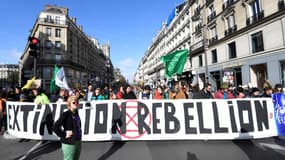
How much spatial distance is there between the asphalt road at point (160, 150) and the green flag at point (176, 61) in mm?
4847

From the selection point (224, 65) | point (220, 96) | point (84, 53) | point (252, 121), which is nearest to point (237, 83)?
point (224, 65)

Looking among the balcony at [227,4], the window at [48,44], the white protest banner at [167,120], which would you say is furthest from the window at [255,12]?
the window at [48,44]

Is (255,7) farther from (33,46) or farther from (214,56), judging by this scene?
(33,46)

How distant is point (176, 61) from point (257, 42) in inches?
481

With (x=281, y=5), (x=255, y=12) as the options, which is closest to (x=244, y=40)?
(x=255, y=12)

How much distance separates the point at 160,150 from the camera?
475 cm

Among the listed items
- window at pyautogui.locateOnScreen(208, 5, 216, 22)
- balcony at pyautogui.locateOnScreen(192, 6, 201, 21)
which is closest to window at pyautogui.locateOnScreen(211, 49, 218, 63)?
window at pyautogui.locateOnScreen(208, 5, 216, 22)

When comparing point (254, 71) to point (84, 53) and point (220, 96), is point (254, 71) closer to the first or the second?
point (220, 96)

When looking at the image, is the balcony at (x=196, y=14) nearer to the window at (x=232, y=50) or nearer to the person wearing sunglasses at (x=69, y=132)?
the window at (x=232, y=50)

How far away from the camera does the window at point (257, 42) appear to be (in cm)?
1650

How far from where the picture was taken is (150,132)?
5.48 m

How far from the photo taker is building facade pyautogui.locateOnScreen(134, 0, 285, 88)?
14812 mm

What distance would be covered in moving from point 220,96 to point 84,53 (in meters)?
63.8

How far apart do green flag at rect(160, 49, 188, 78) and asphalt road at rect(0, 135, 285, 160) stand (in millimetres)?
4847
